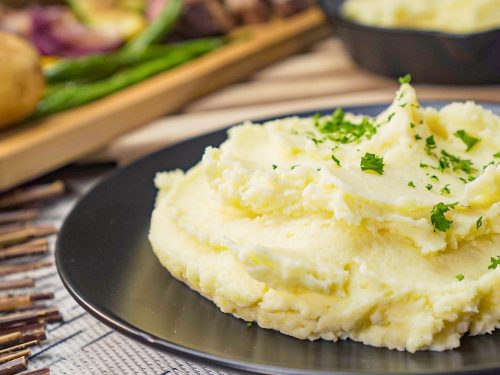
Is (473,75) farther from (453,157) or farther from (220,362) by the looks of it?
(220,362)

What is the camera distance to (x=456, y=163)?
2.51 meters

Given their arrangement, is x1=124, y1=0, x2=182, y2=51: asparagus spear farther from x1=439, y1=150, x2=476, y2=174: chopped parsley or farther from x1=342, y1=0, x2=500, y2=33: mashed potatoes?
x1=439, y1=150, x2=476, y2=174: chopped parsley

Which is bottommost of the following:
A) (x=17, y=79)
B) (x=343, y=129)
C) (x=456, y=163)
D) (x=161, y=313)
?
(x=161, y=313)

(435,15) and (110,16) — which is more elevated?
(110,16)

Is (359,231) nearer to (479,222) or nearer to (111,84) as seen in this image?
(479,222)

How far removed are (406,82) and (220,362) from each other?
4.30 feet

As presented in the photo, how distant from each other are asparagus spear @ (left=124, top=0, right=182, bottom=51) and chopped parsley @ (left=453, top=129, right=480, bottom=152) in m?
3.49

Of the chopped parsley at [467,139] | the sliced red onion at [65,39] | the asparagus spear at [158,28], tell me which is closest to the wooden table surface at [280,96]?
the asparagus spear at [158,28]

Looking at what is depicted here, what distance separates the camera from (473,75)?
4.44m

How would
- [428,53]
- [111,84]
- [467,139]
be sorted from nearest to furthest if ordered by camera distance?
[467,139], [428,53], [111,84]

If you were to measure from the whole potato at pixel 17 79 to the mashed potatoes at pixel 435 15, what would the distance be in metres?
2.06

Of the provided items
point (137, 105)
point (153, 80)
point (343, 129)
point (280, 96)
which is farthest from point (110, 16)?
point (343, 129)

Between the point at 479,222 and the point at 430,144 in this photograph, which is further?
the point at 430,144

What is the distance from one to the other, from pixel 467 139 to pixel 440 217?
1.88ft
